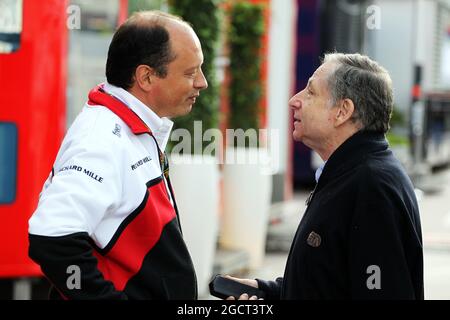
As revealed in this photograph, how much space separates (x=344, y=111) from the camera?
2.67m

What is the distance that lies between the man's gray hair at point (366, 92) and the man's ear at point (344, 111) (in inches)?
0.5

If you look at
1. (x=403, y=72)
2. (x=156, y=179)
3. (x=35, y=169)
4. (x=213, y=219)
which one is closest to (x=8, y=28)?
(x=35, y=169)

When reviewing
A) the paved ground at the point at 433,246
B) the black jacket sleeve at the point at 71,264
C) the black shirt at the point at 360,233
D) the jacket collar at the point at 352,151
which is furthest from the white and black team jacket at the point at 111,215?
the paved ground at the point at 433,246

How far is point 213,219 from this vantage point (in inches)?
273

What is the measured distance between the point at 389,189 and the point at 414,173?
13398 millimetres

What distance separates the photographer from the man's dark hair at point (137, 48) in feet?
8.54

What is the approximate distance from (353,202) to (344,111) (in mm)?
316

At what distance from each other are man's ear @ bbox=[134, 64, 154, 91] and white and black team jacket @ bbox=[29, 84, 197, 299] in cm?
5

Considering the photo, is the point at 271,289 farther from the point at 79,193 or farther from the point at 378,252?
Result: the point at 79,193

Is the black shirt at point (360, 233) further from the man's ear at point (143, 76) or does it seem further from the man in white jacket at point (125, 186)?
the man's ear at point (143, 76)

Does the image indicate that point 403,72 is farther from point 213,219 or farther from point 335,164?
point 335,164

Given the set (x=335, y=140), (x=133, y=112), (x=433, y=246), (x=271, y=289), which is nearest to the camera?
(x=133, y=112)

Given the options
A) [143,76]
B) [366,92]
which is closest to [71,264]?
[143,76]
